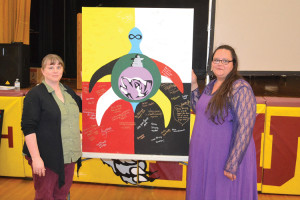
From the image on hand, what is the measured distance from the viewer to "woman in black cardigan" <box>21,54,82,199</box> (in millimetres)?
1810

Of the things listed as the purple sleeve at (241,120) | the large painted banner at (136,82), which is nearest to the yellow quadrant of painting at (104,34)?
the large painted banner at (136,82)

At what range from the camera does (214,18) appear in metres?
3.19

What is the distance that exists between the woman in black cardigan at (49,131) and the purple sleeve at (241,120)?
1145 mm

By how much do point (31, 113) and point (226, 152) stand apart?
1.33m

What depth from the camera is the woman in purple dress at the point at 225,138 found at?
1.69 m

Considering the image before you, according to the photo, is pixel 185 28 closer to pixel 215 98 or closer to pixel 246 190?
pixel 215 98

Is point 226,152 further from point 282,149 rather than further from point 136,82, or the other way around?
point 282,149

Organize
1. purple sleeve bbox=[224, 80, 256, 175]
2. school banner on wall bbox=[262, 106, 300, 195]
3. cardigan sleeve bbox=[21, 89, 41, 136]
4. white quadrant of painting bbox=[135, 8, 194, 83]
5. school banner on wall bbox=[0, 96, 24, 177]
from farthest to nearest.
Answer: school banner on wall bbox=[0, 96, 24, 177], school banner on wall bbox=[262, 106, 300, 195], white quadrant of painting bbox=[135, 8, 194, 83], cardigan sleeve bbox=[21, 89, 41, 136], purple sleeve bbox=[224, 80, 256, 175]

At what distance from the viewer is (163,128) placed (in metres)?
2.31

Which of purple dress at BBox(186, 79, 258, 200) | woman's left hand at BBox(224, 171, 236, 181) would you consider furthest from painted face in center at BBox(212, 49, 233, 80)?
woman's left hand at BBox(224, 171, 236, 181)

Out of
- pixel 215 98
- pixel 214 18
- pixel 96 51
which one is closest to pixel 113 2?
pixel 214 18

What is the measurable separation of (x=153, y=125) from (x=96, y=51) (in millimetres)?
794

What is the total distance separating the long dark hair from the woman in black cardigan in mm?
1018

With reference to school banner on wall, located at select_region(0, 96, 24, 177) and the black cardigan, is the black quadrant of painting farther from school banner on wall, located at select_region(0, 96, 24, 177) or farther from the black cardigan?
school banner on wall, located at select_region(0, 96, 24, 177)
